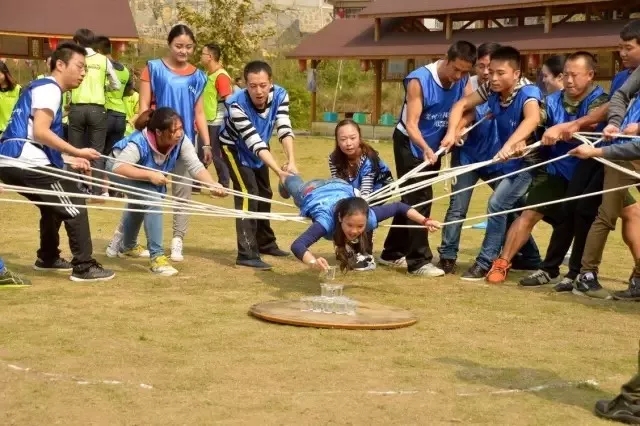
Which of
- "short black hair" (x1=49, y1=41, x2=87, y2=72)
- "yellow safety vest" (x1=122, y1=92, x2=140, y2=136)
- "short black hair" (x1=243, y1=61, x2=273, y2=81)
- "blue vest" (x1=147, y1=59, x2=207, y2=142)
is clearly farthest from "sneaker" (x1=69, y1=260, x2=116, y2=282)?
"yellow safety vest" (x1=122, y1=92, x2=140, y2=136)

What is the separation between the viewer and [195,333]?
643cm

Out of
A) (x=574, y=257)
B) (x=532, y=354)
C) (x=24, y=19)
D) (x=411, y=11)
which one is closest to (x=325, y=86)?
(x=411, y=11)

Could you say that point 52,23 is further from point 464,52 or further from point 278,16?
point 278,16

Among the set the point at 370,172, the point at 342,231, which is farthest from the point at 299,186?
the point at 342,231

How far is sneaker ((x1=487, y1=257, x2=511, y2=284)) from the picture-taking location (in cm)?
848

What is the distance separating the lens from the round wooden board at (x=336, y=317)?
6609mm

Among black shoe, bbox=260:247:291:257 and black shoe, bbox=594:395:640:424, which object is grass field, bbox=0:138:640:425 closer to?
black shoe, bbox=594:395:640:424

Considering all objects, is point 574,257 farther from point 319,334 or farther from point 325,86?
point 325,86

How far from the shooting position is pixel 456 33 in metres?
26.6

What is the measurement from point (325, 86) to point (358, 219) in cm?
2915

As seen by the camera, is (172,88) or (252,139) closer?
(252,139)

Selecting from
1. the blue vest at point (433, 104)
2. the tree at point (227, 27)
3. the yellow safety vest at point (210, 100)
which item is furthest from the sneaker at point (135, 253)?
the tree at point (227, 27)

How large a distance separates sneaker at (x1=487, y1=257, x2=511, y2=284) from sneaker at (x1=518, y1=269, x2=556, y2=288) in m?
0.15

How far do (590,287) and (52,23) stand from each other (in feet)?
60.1
